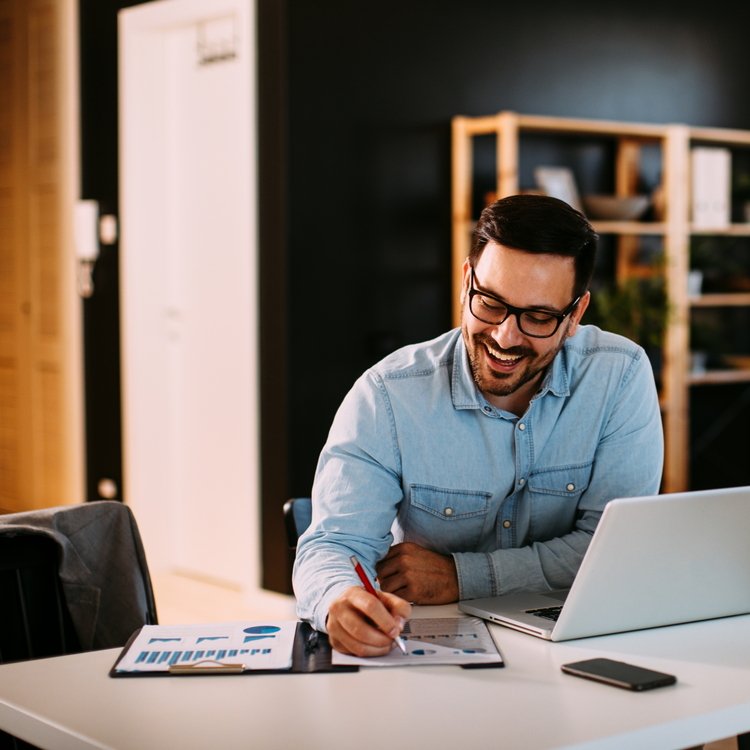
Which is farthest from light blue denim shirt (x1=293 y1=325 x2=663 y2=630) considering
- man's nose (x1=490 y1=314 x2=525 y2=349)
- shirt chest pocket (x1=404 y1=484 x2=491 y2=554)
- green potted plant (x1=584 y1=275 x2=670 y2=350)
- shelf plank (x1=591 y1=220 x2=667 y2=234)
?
shelf plank (x1=591 y1=220 x2=667 y2=234)

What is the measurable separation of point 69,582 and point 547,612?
0.75 meters

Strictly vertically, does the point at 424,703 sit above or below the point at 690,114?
below

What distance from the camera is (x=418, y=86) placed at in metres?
4.77

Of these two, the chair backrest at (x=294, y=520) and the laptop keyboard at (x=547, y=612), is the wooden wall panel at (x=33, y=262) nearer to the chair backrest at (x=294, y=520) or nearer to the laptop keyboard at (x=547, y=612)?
the chair backrest at (x=294, y=520)

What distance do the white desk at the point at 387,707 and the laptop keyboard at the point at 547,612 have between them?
0.14 metres

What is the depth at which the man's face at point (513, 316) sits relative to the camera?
201cm

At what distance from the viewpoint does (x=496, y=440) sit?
83.1 inches

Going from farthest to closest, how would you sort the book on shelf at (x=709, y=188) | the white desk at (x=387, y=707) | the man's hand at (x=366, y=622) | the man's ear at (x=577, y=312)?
1. the book on shelf at (x=709, y=188)
2. the man's ear at (x=577, y=312)
3. the man's hand at (x=366, y=622)
4. the white desk at (x=387, y=707)

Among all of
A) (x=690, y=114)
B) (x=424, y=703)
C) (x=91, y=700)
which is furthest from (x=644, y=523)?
(x=690, y=114)

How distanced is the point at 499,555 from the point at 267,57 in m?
3.00

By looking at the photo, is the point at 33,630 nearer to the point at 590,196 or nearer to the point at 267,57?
the point at 267,57

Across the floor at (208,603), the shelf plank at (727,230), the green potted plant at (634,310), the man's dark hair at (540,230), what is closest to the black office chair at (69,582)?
the man's dark hair at (540,230)

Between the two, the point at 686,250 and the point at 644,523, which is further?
the point at 686,250

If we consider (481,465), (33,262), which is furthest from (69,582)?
(33,262)
